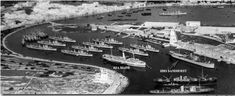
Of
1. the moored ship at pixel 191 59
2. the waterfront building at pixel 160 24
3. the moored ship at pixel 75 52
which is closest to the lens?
the moored ship at pixel 191 59

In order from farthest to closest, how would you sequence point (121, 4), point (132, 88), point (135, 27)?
point (121, 4)
point (135, 27)
point (132, 88)

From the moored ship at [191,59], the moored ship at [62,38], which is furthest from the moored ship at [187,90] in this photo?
the moored ship at [62,38]

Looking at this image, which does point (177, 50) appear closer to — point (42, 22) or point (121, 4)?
point (121, 4)

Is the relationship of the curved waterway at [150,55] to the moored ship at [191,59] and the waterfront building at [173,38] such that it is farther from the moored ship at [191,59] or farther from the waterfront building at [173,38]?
the waterfront building at [173,38]

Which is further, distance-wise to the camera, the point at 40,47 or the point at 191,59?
the point at 40,47

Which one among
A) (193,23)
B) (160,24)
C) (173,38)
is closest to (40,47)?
(160,24)

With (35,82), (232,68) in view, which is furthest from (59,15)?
(232,68)

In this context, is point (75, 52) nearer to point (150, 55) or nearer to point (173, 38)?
point (150, 55)

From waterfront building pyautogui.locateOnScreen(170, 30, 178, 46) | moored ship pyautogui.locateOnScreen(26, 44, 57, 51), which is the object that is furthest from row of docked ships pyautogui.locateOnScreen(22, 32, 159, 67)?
waterfront building pyautogui.locateOnScreen(170, 30, 178, 46)
